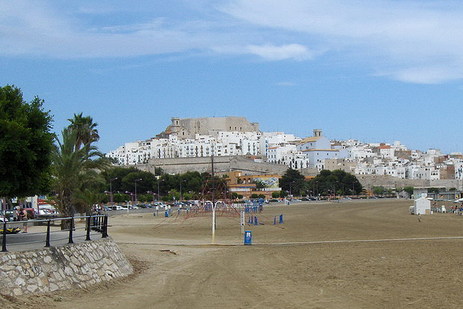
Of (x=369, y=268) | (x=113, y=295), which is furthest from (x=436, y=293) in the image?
(x=113, y=295)

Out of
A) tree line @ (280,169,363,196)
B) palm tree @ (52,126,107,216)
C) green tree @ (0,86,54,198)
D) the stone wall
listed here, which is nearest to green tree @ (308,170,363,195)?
tree line @ (280,169,363,196)

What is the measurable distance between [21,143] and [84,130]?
135 ft

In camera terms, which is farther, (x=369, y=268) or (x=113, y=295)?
(x=369, y=268)

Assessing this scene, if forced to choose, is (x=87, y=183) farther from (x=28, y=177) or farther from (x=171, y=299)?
(x=171, y=299)

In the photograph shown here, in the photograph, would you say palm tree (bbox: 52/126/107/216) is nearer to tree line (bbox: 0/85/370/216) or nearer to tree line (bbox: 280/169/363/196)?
tree line (bbox: 0/85/370/216)

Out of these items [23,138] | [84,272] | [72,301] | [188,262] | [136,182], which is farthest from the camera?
[136,182]

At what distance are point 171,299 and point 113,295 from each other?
1.36 metres

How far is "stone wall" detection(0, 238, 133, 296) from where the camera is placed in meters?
12.6

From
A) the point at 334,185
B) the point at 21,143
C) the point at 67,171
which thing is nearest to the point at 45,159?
the point at 21,143

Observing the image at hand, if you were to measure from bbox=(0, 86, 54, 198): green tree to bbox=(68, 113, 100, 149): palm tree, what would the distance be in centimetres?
3805

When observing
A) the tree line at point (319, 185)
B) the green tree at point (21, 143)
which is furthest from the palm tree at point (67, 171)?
the tree line at point (319, 185)

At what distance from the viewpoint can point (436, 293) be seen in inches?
589

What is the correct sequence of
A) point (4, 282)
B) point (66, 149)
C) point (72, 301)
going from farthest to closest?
point (66, 149) → point (72, 301) → point (4, 282)

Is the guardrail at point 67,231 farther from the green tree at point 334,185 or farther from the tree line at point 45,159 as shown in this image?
the green tree at point 334,185
